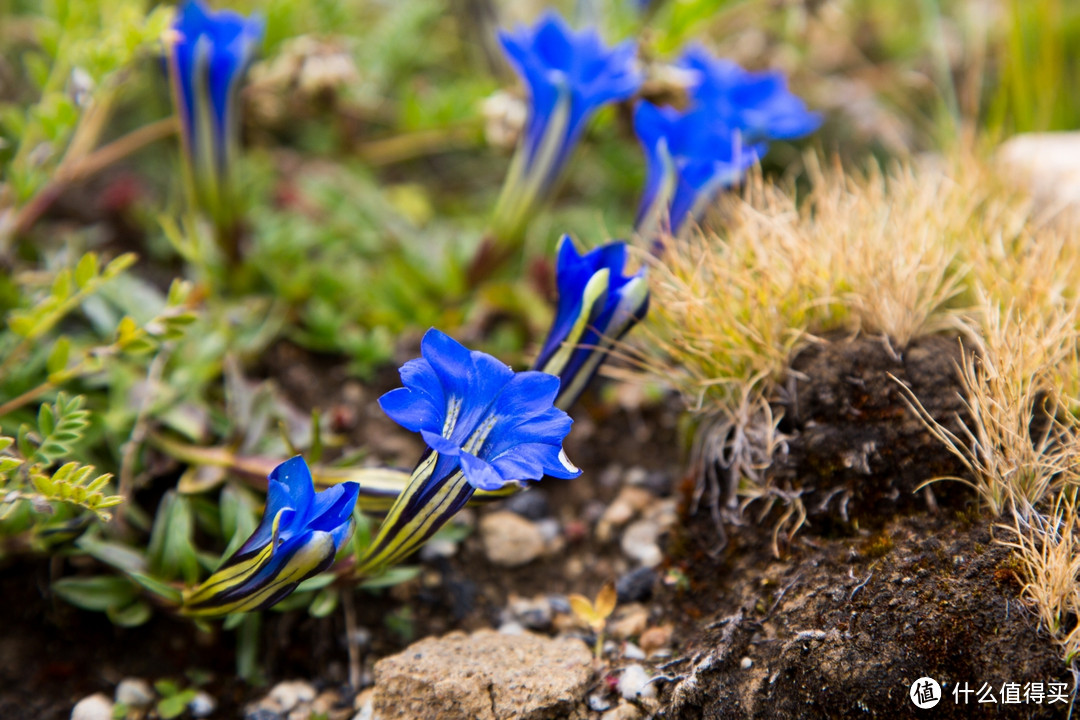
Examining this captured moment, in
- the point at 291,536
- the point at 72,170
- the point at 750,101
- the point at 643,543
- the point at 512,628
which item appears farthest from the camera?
the point at 750,101

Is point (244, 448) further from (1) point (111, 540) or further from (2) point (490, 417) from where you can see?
(2) point (490, 417)

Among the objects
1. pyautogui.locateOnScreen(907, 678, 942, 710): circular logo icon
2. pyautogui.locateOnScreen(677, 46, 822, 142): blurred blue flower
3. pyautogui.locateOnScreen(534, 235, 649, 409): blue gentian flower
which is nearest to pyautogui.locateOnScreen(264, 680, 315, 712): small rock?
pyautogui.locateOnScreen(534, 235, 649, 409): blue gentian flower

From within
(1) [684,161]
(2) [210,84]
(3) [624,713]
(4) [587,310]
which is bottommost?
(3) [624,713]

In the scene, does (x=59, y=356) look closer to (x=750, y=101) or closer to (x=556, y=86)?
(x=556, y=86)

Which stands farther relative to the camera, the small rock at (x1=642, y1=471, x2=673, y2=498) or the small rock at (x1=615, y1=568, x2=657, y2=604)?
the small rock at (x1=642, y1=471, x2=673, y2=498)

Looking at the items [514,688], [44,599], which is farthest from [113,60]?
[514,688]

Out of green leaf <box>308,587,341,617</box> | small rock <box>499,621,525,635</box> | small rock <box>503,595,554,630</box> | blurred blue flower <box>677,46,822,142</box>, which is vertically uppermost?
blurred blue flower <box>677,46,822,142</box>

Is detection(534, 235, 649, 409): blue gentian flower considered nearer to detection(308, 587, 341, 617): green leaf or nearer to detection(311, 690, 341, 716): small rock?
detection(308, 587, 341, 617): green leaf

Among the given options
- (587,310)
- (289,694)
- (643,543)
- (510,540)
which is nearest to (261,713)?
(289,694)
